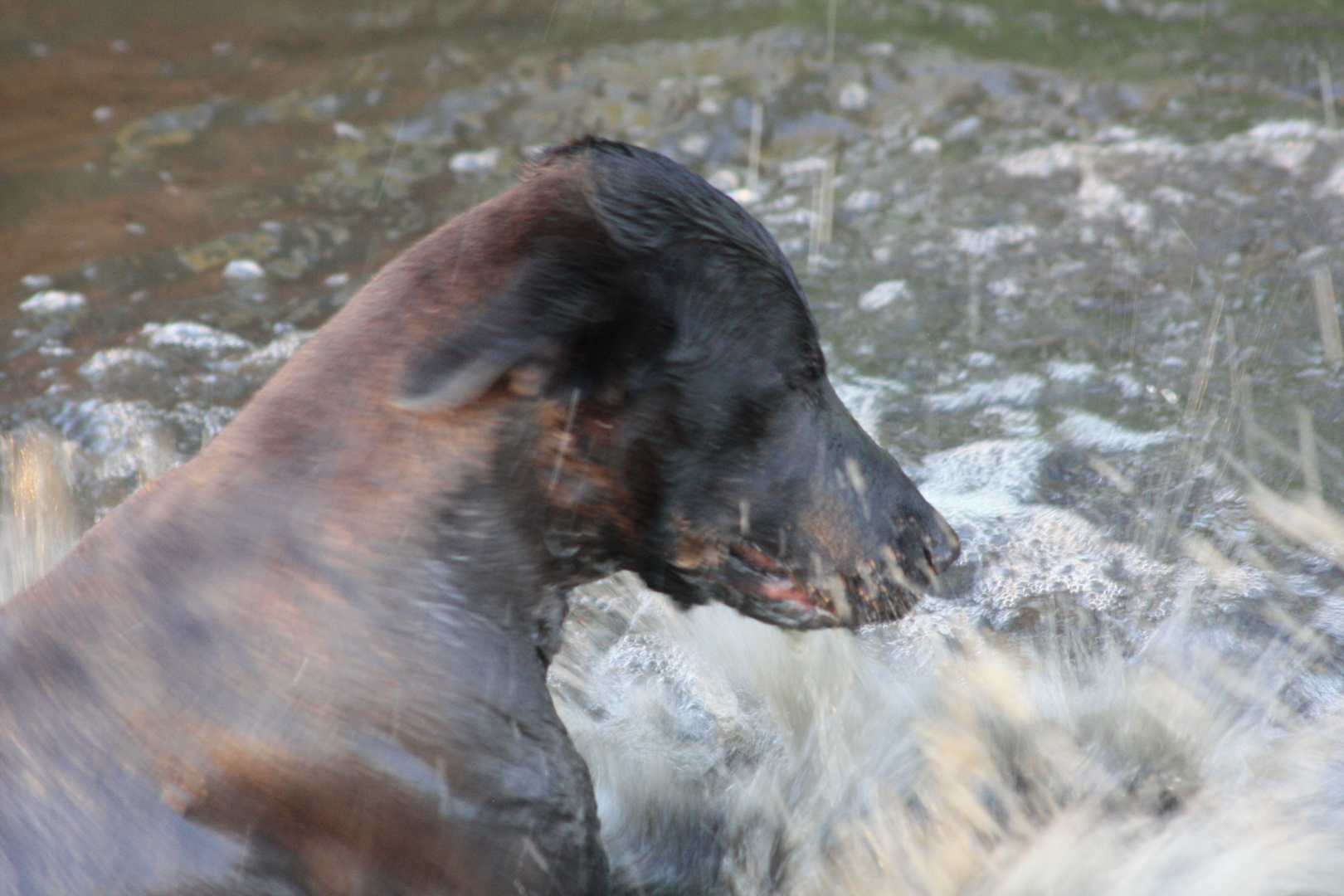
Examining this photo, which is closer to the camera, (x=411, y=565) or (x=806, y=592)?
(x=411, y=565)

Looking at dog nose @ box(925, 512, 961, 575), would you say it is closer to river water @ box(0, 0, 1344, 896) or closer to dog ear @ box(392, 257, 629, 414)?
river water @ box(0, 0, 1344, 896)

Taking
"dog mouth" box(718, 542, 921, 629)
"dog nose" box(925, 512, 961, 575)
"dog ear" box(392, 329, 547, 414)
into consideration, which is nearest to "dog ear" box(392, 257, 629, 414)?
"dog ear" box(392, 329, 547, 414)

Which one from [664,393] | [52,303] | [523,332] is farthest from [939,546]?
[52,303]

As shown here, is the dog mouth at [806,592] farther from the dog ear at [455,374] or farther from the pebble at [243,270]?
the pebble at [243,270]

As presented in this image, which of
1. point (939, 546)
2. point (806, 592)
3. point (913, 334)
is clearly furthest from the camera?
point (913, 334)

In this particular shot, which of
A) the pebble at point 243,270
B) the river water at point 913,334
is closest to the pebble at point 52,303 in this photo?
the river water at point 913,334

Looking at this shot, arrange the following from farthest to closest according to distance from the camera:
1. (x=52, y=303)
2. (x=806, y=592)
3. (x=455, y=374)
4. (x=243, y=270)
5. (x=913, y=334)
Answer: (x=243, y=270)
(x=52, y=303)
(x=913, y=334)
(x=806, y=592)
(x=455, y=374)

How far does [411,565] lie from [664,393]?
521 mm

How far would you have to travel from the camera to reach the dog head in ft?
6.55

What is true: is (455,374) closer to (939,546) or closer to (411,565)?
(411,565)

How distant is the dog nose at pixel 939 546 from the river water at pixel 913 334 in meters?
0.39

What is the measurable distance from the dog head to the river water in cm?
55

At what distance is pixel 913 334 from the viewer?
4703 mm

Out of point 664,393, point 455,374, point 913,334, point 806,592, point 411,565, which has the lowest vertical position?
point 913,334
